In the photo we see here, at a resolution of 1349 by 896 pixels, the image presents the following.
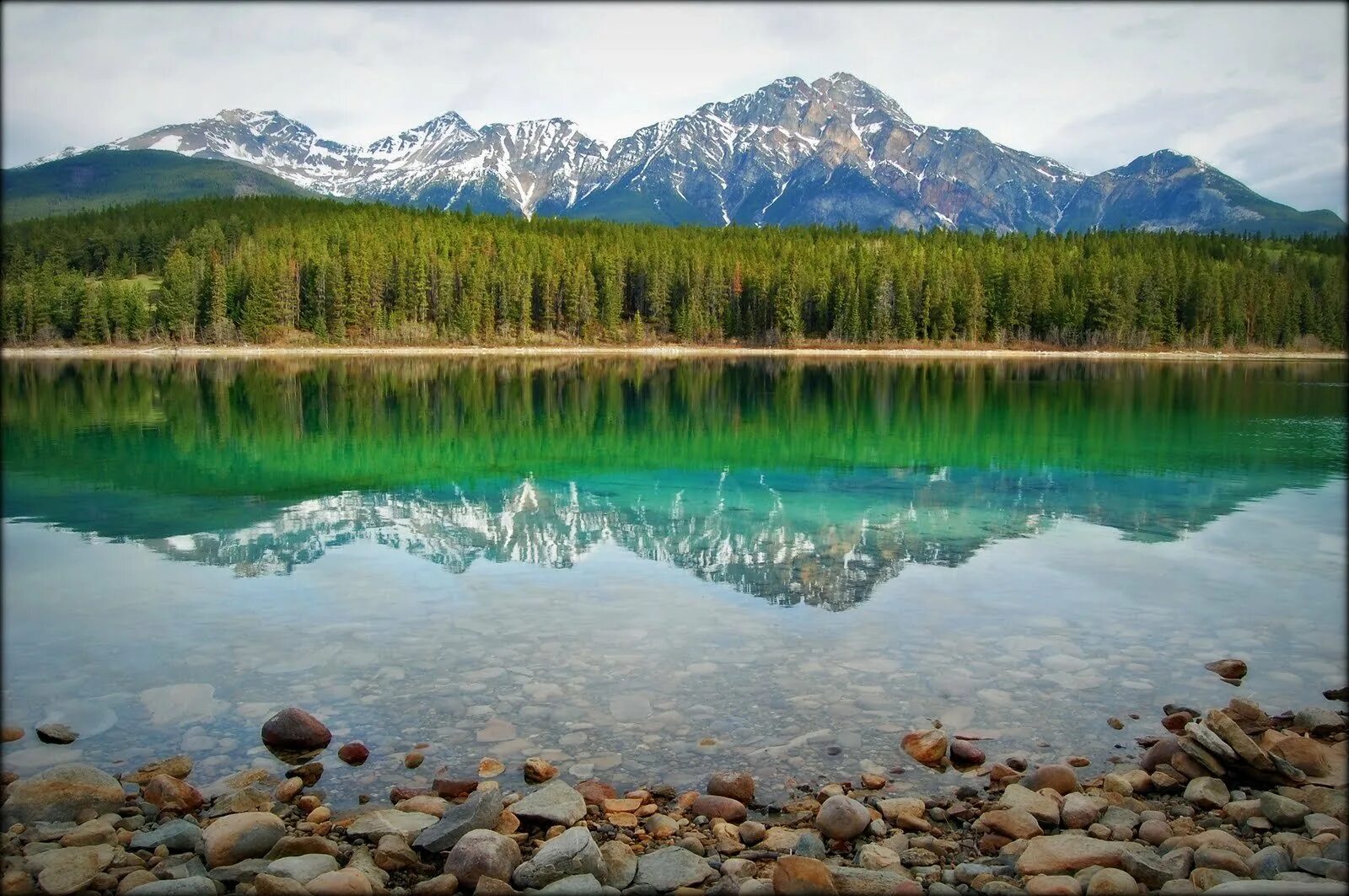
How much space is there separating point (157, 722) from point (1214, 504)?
22.3 m

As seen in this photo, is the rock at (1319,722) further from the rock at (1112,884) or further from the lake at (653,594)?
the rock at (1112,884)

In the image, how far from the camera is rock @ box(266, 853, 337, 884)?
6605mm

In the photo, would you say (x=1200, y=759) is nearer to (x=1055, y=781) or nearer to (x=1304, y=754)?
(x=1304, y=754)

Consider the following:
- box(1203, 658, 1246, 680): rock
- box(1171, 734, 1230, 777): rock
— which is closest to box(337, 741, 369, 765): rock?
box(1171, 734, 1230, 777): rock

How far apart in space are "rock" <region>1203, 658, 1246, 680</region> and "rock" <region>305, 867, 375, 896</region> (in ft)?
32.9

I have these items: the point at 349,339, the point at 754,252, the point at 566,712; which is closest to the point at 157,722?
the point at 566,712

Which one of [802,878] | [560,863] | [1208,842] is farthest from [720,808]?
[1208,842]

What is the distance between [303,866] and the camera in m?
6.75

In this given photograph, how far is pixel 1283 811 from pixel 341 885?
732cm

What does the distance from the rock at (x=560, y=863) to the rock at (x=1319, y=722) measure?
7.57 m

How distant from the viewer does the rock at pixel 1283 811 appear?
7.61 metres

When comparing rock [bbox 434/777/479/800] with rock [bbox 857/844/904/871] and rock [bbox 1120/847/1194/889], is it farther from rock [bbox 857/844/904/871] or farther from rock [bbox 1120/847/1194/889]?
rock [bbox 1120/847/1194/889]

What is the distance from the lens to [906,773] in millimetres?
8844

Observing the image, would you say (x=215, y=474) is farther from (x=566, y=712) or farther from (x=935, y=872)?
(x=935, y=872)
